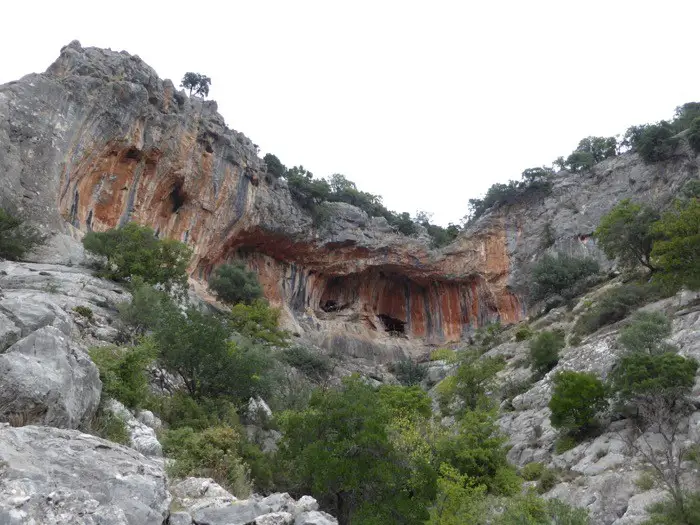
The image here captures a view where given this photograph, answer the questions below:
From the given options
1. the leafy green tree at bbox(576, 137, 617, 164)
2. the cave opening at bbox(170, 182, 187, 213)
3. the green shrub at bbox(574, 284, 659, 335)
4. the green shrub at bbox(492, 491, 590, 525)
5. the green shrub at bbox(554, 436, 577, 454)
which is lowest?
the green shrub at bbox(492, 491, 590, 525)

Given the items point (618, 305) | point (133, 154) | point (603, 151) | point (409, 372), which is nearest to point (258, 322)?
point (409, 372)

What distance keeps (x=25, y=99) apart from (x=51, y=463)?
3127 cm

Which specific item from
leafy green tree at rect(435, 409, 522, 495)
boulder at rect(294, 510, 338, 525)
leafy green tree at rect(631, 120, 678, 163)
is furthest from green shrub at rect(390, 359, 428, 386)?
boulder at rect(294, 510, 338, 525)

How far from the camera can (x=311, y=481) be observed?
13906 mm

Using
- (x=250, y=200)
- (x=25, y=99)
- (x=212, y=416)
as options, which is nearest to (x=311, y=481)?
(x=212, y=416)

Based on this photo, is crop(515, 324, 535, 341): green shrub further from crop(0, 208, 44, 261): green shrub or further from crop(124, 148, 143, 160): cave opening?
crop(0, 208, 44, 261): green shrub

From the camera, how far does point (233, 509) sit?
7617 mm

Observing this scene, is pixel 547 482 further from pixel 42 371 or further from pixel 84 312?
pixel 84 312

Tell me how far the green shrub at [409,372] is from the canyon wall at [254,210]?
3.80 metres

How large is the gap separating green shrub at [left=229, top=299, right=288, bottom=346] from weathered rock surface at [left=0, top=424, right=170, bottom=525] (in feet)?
82.1

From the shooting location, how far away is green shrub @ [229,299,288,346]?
107ft

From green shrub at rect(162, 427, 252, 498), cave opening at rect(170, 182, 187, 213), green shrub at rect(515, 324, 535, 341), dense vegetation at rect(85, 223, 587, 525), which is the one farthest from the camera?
cave opening at rect(170, 182, 187, 213)

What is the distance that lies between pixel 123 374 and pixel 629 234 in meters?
26.3

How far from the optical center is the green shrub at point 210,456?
37.3 feet
